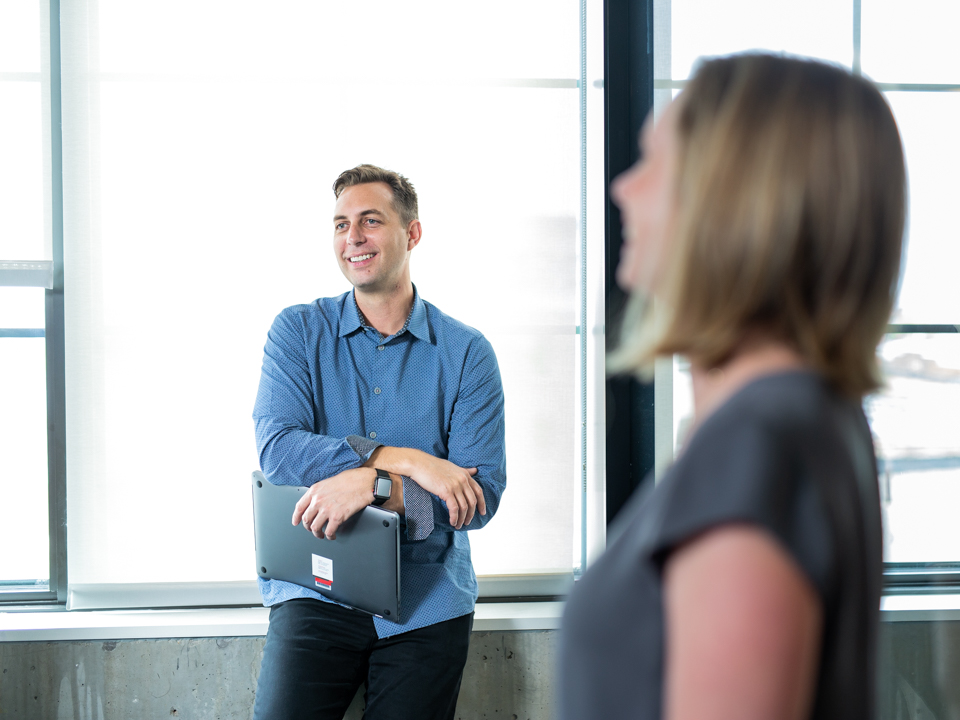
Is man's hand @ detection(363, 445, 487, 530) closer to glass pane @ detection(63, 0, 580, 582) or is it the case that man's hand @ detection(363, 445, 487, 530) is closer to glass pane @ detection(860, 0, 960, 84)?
glass pane @ detection(63, 0, 580, 582)

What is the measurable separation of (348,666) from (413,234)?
1.23m

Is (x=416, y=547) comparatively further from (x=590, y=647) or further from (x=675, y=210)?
(x=675, y=210)

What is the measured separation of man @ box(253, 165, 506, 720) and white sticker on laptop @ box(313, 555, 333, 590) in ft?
0.26

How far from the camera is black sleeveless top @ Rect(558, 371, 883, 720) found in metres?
0.40

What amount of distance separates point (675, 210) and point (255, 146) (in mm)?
2033

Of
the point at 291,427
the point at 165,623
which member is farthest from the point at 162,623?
the point at 291,427

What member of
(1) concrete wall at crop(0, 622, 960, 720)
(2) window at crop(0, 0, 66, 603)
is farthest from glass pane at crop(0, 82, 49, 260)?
(1) concrete wall at crop(0, 622, 960, 720)

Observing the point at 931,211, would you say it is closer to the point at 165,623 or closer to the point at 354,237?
the point at 354,237

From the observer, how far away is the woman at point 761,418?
1.29 ft

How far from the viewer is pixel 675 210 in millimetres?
481

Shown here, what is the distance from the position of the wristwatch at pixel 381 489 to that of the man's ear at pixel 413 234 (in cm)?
74

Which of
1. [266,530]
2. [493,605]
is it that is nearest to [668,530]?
[266,530]

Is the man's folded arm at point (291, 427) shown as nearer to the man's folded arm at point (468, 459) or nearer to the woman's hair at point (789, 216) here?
the man's folded arm at point (468, 459)

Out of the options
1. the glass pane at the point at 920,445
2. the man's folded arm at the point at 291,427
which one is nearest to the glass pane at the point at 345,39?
the man's folded arm at the point at 291,427
